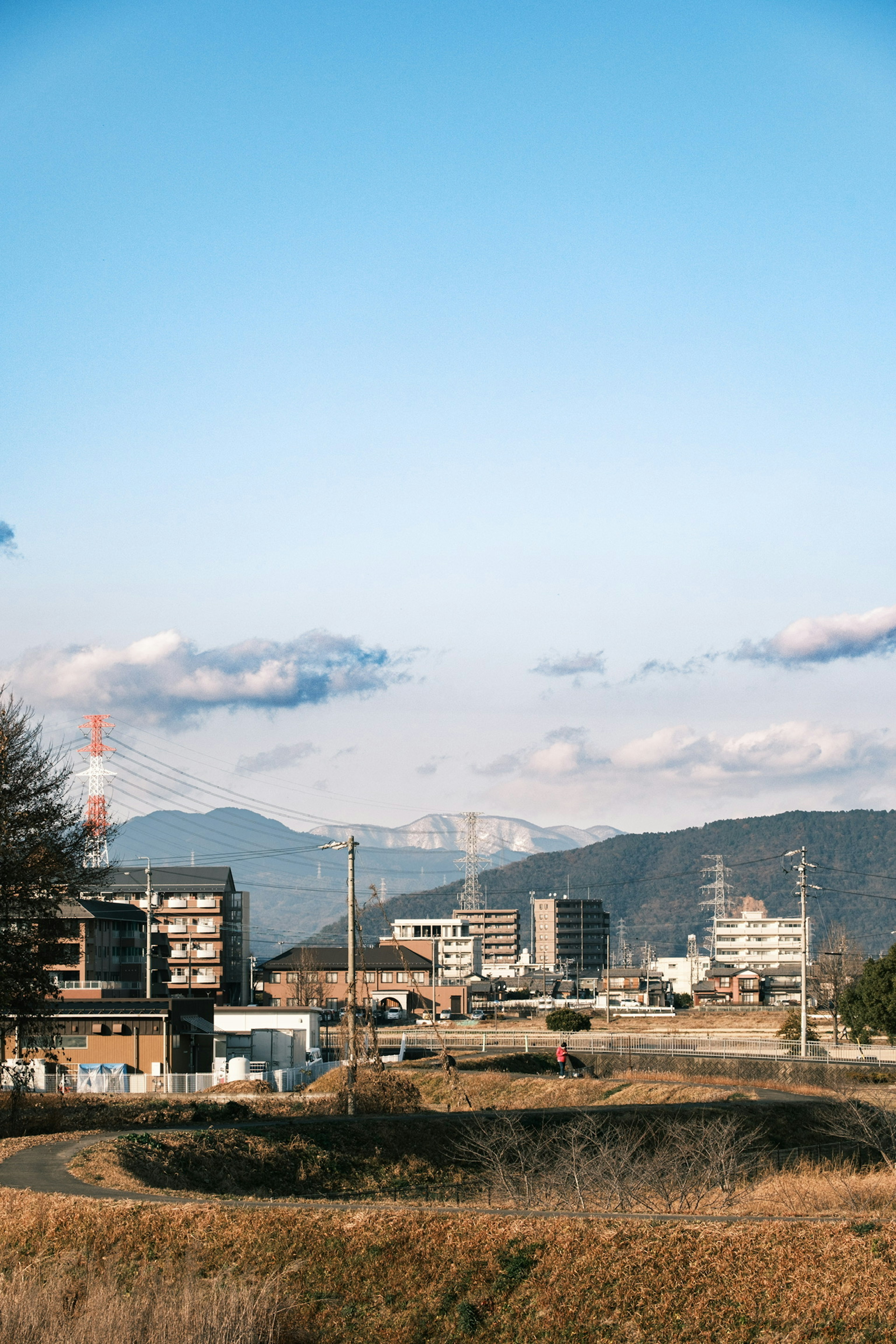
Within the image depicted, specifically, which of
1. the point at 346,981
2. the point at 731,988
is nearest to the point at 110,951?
the point at 346,981

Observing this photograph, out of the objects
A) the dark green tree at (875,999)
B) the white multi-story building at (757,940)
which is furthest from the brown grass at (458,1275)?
the white multi-story building at (757,940)

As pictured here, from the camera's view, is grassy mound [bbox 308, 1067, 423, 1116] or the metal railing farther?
the metal railing

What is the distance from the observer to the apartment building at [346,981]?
351 feet

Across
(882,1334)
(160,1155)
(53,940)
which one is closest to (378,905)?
(53,940)

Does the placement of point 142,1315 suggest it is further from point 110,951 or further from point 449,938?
point 449,938

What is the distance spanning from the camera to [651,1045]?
204ft

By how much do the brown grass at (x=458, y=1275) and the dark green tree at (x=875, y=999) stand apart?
125 ft

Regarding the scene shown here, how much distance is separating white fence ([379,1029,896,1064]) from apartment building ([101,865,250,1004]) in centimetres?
3008

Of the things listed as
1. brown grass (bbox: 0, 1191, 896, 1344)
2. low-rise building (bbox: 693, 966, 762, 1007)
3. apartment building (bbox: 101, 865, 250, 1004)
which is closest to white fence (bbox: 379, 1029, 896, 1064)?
apartment building (bbox: 101, 865, 250, 1004)

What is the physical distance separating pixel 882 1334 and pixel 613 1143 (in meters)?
19.4

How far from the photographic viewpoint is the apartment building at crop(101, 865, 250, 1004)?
10538 centimetres

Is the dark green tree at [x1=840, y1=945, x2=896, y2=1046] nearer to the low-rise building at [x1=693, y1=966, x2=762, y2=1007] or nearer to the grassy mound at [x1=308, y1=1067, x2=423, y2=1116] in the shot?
the grassy mound at [x1=308, y1=1067, x2=423, y2=1116]

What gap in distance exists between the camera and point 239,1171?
1038 inches

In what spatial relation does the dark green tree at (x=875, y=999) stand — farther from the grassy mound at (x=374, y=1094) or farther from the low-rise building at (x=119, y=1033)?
the low-rise building at (x=119, y=1033)
